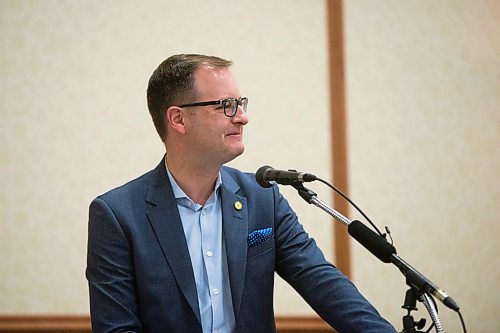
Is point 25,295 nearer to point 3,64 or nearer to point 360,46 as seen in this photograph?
point 3,64

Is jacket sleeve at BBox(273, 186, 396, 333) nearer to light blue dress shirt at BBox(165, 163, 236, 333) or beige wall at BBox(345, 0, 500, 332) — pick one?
light blue dress shirt at BBox(165, 163, 236, 333)

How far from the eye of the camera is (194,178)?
2.04 metres

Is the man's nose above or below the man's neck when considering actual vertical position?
above

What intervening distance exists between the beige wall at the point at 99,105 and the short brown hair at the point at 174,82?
0.98 m

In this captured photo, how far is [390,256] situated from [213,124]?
74 centimetres

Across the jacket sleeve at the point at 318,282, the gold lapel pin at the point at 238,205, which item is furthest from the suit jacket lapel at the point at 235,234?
the jacket sleeve at the point at 318,282

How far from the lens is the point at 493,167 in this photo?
299 centimetres

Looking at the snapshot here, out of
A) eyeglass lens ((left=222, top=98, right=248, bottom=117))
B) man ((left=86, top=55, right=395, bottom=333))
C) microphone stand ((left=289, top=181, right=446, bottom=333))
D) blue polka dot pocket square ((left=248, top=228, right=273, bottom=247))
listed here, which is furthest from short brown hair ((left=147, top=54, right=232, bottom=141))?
microphone stand ((left=289, top=181, right=446, bottom=333))

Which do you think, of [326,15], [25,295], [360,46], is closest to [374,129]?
[360,46]

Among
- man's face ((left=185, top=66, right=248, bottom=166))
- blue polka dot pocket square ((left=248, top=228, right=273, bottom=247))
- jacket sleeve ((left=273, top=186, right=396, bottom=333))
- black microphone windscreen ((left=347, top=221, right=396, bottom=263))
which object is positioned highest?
man's face ((left=185, top=66, right=248, bottom=166))

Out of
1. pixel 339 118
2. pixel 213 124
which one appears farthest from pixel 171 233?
pixel 339 118

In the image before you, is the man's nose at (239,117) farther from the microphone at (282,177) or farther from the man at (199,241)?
the microphone at (282,177)

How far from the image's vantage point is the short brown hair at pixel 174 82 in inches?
79.7

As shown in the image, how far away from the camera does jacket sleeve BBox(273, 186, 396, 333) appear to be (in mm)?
1844
